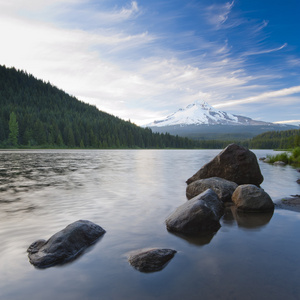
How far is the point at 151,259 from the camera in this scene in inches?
241

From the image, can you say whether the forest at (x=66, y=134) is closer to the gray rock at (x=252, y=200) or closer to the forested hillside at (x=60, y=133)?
the forested hillside at (x=60, y=133)

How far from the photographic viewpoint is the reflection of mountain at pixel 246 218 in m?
9.41

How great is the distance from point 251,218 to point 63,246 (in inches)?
290

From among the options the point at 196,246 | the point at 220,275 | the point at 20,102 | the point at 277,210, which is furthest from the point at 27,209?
the point at 20,102

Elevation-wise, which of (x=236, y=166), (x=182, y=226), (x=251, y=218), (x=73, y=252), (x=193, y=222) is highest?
(x=236, y=166)

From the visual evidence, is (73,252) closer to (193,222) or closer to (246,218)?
A: (193,222)

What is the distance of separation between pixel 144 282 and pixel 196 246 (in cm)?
250

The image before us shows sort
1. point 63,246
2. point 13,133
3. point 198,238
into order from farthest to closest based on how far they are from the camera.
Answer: point 13,133, point 198,238, point 63,246

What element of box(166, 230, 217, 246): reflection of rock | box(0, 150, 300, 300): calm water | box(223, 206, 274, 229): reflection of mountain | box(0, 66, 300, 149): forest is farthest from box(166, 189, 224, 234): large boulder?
box(0, 66, 300, 149): forest

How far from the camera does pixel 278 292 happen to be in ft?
16.1

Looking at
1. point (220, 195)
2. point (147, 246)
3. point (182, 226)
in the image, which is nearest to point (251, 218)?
point (220, 195)

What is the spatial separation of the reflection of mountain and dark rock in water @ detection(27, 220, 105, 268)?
17.3ft

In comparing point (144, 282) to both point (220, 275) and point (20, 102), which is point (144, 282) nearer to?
point (220, 275)

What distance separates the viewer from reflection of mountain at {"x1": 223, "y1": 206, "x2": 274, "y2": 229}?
941 centimetres
